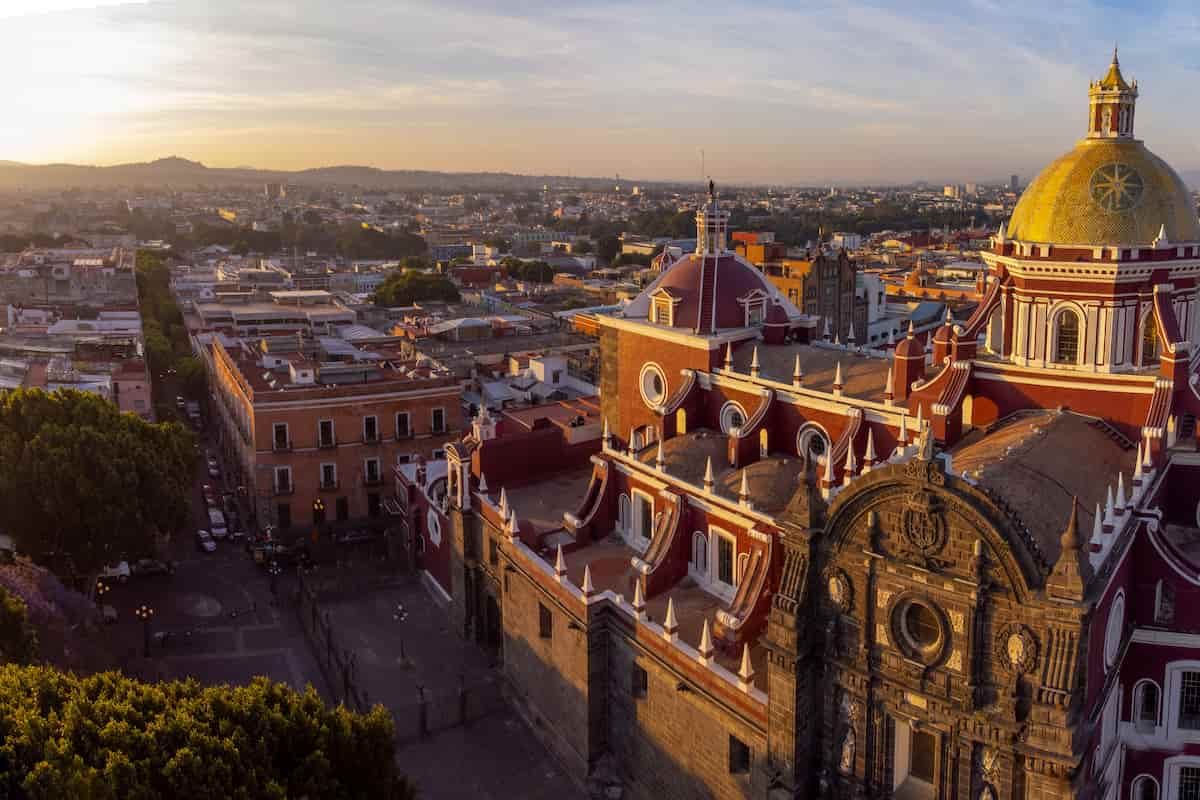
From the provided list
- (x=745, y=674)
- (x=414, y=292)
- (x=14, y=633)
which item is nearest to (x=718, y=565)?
(x=745, y=674)

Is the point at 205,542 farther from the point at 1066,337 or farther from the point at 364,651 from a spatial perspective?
the point at 1066,337

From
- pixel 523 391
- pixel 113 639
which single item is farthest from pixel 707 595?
pixel 523 391

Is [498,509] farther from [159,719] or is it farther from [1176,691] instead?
[1176,691]

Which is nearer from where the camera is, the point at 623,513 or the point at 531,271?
the point at 623,513

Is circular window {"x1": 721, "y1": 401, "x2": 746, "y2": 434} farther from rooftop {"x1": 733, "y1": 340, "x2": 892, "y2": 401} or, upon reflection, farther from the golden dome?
the golden dome

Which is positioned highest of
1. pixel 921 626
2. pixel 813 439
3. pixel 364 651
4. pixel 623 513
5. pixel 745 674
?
pixel 813 439

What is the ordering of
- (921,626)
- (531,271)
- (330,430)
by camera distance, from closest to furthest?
(921,626) → (330,430) → (531,271)
